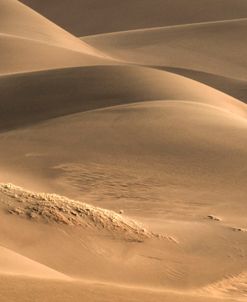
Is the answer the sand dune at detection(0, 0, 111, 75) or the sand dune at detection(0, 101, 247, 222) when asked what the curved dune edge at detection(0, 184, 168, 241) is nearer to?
the sand dune at detection(0, 101, 247, 222)

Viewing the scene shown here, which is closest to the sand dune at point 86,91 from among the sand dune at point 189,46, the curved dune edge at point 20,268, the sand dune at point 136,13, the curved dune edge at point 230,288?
the curved dune edge at point 230,288

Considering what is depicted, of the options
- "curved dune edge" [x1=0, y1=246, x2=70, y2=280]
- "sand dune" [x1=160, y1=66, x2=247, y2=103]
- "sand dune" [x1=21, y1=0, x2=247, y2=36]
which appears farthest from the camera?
"sand dune" [x1=21, y1=0, x2=247, y2=36]

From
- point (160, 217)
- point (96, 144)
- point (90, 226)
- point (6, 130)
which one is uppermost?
point (6, 130)

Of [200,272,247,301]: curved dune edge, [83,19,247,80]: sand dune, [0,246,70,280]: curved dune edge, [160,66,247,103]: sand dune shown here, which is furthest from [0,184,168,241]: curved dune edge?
[83,19,247,80]: sand dune

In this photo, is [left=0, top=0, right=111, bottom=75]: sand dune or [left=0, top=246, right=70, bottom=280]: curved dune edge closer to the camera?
[left=0, top=246, right=70, bottom=280]: curved dune edge

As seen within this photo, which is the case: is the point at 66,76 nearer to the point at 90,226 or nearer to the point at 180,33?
the point at 90,226

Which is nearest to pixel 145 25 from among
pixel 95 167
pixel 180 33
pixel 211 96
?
pixel 180 33

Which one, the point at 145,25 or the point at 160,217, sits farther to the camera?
the point at 145,25

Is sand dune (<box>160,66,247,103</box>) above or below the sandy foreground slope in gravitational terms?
above
